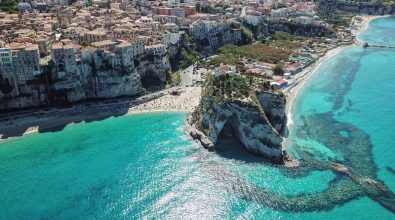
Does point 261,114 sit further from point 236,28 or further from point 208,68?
point 236,28

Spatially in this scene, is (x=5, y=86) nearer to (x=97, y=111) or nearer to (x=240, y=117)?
(x=97, y=111)

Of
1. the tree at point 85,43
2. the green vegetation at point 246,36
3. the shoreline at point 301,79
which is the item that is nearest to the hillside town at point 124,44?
the tree at point 85,43

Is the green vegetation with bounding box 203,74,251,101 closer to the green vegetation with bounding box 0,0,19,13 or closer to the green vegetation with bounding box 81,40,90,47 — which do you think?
the green vegetation with bounding box 81,40,90,47

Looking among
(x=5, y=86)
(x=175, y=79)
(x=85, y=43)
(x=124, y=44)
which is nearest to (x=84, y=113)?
(x=5, y=86)

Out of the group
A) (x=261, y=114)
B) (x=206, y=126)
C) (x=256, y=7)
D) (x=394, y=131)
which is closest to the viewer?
(x=261, y=114)

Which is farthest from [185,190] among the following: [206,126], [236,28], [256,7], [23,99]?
[256,7]

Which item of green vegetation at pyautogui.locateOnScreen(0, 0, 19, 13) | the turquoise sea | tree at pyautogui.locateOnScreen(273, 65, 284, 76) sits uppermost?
green vegetation at pyautogui.locateOnScreen(0, 0, 19, 13)

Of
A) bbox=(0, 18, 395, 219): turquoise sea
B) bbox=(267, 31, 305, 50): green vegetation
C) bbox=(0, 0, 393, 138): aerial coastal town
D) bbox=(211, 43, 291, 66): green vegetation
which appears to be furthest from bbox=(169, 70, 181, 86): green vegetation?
bbox=(267, 31, 305, 50): green vegetation
